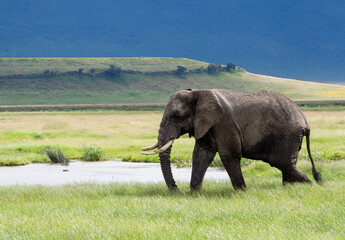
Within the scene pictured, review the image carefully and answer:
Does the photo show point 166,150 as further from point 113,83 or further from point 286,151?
point 113,83

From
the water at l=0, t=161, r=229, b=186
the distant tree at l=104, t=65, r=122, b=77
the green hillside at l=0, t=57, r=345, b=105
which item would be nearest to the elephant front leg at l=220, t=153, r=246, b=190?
the water at l=0, t=161, r=229, b=186

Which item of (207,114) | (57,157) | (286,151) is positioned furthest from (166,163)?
(57,157)

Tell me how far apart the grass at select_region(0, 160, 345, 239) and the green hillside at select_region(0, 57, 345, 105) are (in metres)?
119

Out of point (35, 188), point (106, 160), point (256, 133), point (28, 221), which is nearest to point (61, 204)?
point (28, 221)

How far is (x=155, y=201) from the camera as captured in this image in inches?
379

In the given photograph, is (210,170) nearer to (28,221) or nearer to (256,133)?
(256,133)

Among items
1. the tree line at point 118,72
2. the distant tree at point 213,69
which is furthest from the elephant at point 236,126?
the distant tree at point 213,69

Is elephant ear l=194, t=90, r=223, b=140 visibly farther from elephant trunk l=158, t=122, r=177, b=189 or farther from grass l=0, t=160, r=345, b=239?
grass l=0, t=160, r=345, b=239

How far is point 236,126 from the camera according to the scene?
33.2 ft

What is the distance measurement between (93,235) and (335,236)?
3091mm

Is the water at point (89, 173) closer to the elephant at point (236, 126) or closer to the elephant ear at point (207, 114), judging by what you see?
the elephant at point (236, 126)

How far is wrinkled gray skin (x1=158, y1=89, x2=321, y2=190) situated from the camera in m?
10.1

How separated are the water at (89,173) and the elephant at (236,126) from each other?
235 inches

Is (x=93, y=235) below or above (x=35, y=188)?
above
